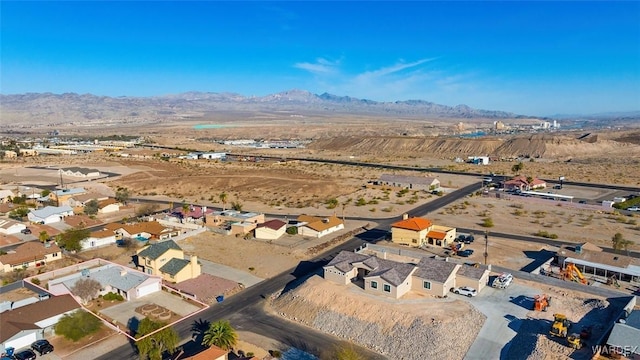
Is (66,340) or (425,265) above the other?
(425,265)

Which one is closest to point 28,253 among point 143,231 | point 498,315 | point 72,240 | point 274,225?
point 72,240

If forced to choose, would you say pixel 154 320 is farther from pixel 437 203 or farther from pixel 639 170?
pixel 639 170

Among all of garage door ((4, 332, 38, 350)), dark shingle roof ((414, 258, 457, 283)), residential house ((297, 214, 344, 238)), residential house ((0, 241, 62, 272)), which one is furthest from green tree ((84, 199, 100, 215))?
dark shingle roof ((414, 258, 457, 283))

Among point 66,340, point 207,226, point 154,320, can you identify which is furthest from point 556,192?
point 66,340

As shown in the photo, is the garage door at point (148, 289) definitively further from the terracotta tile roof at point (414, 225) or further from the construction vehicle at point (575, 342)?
the construction vehicle at point (575, 342)

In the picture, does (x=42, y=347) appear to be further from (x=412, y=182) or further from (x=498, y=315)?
(x=412, y=182)

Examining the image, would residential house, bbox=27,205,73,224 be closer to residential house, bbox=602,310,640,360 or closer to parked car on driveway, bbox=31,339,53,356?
parked car on driveway, bbox=31,339,53,356
